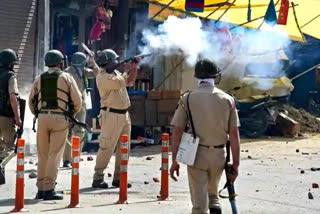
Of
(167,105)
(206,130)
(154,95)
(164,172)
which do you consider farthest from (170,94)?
(206,130)

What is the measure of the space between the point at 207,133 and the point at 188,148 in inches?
8.9

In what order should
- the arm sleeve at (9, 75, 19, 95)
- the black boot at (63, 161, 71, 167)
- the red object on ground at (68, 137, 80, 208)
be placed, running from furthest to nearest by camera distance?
the black boot at (63, 161, 71, 167)
the arm sleeve at (9, 75, 19, 95)
the red object on ground at (68, 137, 80, 208)

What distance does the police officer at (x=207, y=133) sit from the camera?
21.7ft

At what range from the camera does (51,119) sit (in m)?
9.19

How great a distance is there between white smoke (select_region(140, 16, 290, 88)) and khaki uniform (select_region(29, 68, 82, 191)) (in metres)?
7.27

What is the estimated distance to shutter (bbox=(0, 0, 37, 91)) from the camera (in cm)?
1533

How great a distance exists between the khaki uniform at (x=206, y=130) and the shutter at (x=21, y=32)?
9.39 metres

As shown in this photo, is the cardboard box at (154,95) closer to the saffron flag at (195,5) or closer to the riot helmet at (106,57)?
the saffron flag at (195,5)

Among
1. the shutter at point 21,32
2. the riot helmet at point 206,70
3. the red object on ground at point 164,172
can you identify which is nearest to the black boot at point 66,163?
the shutter at point 21,32

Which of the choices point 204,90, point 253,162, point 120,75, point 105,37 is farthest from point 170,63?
point 204,90

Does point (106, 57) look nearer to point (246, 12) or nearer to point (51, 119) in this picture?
point (51, 119)

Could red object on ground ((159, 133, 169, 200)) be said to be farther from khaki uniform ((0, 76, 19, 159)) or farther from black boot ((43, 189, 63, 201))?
khaki uniform ((0, 76, 19, 159))

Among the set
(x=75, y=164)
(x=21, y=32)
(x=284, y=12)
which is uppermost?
(x=284, y=12)

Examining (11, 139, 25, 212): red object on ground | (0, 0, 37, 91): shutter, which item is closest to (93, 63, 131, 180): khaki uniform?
(11, 139, 25, 212): red object on ground
